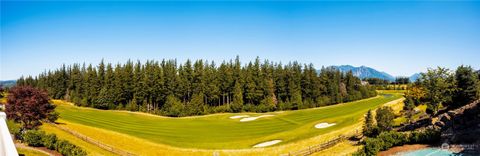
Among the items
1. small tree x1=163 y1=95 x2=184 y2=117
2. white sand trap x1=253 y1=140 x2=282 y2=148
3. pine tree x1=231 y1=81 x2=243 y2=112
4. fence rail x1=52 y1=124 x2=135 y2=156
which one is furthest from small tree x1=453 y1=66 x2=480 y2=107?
small tree x1=163 y1=95 x2=184 y2=117

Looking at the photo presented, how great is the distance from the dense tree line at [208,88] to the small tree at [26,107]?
3573cm

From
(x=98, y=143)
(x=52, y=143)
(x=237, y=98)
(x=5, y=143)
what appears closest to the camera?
(x=5, y=143)

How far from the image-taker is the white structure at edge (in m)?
5.97

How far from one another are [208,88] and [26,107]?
155ft

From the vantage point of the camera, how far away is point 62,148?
22641 mm

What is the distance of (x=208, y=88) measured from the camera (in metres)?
76.0

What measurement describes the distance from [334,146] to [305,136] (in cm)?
629

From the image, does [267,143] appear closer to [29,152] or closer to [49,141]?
[49,141]

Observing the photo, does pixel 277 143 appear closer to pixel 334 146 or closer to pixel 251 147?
pixel 251 147

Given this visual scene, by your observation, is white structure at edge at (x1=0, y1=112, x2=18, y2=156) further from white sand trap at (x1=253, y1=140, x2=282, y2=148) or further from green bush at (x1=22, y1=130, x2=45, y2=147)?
white sand trap at (x1=253, y1=140, x2=282, y2=148)

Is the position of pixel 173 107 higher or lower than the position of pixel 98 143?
higher

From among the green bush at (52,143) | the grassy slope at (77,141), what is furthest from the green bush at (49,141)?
the grassy slope at (77,141)

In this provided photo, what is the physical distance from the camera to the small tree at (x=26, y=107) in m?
30.6

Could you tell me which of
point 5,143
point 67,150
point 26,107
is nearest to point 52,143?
point 67,150
